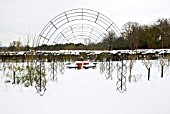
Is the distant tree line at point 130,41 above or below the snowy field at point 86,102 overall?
above

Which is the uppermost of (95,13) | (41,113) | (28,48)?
(95,13)

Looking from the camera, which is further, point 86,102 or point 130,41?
point 130,41

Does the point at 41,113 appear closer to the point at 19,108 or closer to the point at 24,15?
the point at 19,108

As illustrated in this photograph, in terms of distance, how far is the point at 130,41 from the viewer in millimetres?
7766

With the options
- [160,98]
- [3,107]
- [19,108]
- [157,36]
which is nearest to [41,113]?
[19,108]

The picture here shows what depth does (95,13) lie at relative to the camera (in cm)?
560

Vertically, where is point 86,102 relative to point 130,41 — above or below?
below

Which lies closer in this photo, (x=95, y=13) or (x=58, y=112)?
(x=58, y=112)

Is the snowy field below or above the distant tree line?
below

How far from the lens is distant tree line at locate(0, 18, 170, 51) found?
6219 mm

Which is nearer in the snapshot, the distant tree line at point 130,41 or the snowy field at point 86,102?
the snowy field at point 86,102

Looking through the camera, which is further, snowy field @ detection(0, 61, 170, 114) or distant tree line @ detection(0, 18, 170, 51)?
distant tree line @ detection(0, 18, 170, 51)

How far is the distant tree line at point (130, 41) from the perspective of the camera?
6.22m

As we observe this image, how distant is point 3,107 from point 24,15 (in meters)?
4.23
